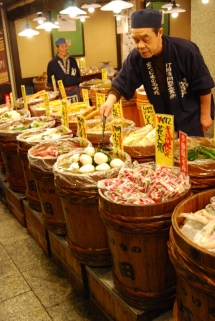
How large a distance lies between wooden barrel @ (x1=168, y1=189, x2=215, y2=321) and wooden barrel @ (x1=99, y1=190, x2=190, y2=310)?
7.4 inches

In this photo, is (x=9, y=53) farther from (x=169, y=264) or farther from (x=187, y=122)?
(x=169, y=264)

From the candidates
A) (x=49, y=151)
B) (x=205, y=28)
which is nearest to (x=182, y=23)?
(x=205, y=28)

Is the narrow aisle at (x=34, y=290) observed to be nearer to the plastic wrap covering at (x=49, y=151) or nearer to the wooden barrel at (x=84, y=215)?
the wooden barrel at (x=84, y=215)

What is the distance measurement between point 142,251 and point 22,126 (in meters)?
3.26

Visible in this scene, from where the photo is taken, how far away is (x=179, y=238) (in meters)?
1.79

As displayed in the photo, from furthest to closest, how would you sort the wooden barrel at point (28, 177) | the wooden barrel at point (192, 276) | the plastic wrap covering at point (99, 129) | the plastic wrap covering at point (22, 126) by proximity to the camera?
the plastic wrap covering at point (22, 126) → the wooden barrel at point (28, 177) → the plastic wrap covering at point (99, 129) → the wooden barrel at point (192, 276)

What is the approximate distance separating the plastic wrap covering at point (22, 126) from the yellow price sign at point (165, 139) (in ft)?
7.48

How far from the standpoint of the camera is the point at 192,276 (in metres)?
1.72

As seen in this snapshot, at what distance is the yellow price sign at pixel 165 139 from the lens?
2.66m

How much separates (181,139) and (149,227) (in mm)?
720

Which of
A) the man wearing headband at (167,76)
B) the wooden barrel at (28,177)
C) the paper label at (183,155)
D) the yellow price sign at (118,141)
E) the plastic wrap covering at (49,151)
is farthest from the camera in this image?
the wooden barrel at (28,177)

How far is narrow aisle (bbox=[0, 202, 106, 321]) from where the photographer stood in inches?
126

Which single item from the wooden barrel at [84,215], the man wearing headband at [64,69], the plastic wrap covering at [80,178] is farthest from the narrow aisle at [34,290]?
the man wearing headband at [64,69]

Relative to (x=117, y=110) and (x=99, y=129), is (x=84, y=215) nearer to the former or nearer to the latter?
(x=99, y=129)
